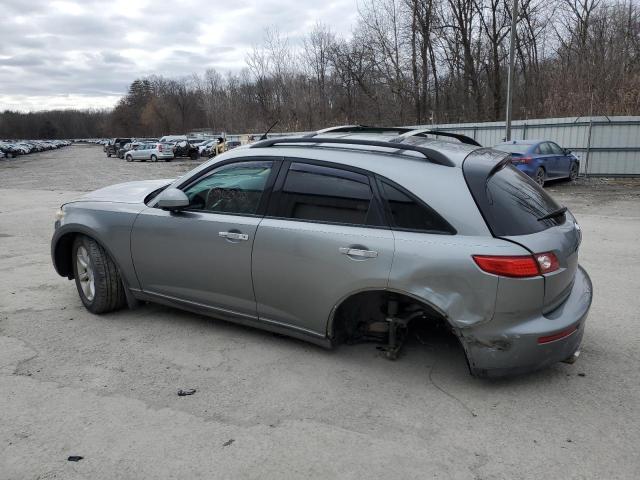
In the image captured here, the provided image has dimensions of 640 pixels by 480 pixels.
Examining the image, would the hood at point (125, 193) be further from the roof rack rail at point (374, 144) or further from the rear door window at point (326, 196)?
the rear door window at point (326, 196)

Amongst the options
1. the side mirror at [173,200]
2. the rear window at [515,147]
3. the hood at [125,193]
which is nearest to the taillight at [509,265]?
the side mirror at [173,200]

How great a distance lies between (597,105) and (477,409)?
2171 cm

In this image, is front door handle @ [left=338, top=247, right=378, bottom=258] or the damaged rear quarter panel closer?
the damaged rear quarter panel

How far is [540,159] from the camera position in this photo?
15.4m

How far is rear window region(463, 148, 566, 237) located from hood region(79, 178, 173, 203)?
2.89m

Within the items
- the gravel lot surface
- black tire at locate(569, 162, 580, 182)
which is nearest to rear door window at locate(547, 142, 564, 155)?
black tire at locate(569, 162, 580, 182)

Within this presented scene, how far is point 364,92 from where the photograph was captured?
40.8 m

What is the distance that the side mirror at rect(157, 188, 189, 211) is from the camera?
4012mm

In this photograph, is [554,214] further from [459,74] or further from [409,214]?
[459,74]

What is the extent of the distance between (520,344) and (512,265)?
1.59ft

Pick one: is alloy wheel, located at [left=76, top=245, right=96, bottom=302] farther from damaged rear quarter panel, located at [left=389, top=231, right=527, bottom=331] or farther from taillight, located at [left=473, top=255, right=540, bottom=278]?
taillight, located at [left=473, top=255, right=540, bottom=278]

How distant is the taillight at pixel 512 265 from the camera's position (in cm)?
293

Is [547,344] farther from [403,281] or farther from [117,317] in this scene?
[117,317]

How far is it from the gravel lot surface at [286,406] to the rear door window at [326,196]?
1.08 metres
